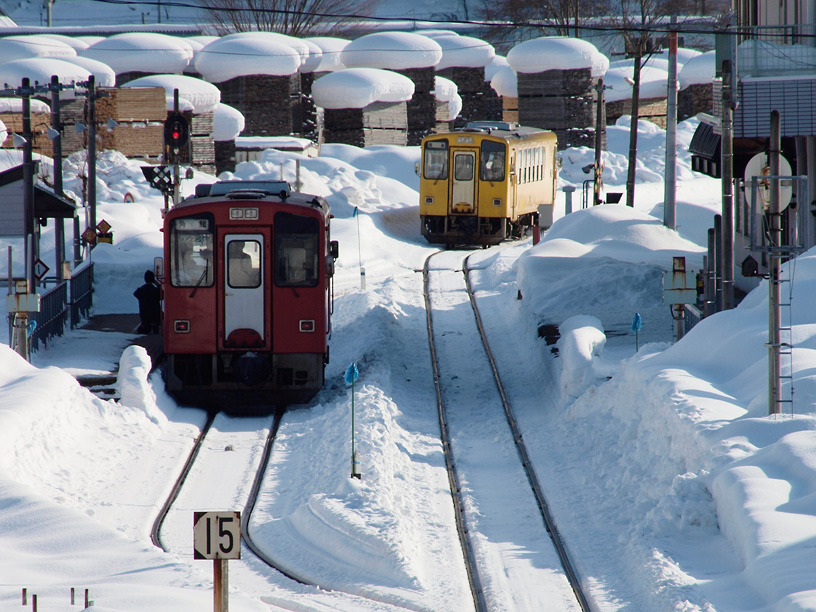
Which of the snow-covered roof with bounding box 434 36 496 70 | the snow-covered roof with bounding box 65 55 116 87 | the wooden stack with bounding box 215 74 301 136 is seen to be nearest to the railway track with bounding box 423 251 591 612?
the snow-covered roof with bounding box 65 55 116 87

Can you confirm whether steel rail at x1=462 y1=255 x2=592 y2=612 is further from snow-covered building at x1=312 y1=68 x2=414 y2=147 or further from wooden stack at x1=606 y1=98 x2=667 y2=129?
wooden stack at x1=606 y1=98 x2=667 y2=129

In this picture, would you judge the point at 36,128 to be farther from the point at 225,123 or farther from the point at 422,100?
the point at 422,100

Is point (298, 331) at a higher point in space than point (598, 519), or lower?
higher

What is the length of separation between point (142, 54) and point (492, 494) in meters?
35.6

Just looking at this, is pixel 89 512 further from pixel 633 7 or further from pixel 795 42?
pixel 633 7

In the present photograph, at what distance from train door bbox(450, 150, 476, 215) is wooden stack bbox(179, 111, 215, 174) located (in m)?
10.2

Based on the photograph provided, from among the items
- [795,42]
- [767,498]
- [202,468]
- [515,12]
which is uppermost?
[515,12]

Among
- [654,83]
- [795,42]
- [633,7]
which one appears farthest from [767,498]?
[633,7]

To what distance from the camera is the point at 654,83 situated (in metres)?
56.5

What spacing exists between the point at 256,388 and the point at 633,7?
82549 mm

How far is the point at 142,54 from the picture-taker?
44.1 meters

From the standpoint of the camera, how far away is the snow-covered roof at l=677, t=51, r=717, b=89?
5397cm

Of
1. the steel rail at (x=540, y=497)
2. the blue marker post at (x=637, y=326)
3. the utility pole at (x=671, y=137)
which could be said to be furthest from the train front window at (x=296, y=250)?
the utility pole at (x=671, y=137)

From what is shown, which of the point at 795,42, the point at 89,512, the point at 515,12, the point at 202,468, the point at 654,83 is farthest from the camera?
the point at 515,12
